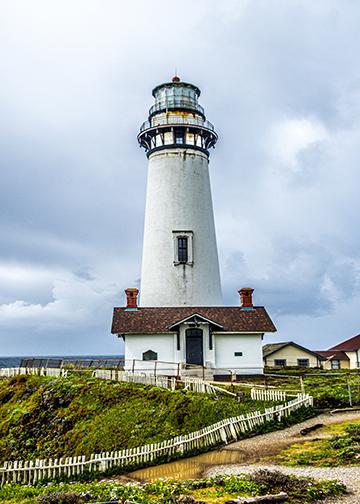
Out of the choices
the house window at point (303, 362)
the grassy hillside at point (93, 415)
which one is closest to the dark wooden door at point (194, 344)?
the grassy hillside at point (93, 415)

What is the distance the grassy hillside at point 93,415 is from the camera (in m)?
18.6

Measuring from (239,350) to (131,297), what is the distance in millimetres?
7245

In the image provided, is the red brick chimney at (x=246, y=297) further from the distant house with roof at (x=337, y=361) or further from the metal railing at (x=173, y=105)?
the distant house with roof at (x=337, y=361)

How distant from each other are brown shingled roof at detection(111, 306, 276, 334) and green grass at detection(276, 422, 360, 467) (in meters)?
14.8

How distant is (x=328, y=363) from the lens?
48.2 meters

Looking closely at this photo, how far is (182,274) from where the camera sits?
33.6 m

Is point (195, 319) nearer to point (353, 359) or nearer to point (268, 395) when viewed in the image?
point (268, 395)

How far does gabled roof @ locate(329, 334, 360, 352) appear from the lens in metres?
48.9

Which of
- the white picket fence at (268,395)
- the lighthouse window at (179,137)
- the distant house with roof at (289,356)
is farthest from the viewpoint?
the distant house with roof at (289,356)

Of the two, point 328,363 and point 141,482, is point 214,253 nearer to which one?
point 328,363

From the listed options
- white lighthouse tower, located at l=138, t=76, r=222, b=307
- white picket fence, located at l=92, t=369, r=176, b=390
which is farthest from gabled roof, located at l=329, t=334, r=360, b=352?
white picket fence, located at l=92, t=369, r=176, b=390

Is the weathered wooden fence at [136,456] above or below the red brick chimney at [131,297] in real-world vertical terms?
below

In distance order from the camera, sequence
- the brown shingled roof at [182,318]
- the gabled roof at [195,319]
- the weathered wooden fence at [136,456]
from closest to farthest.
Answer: the weathered wooden fence at [136,456]
the gabled roof at [195,319]
the brown shingled roof at [182,318]

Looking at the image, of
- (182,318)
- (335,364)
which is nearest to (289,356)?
(335,364)
